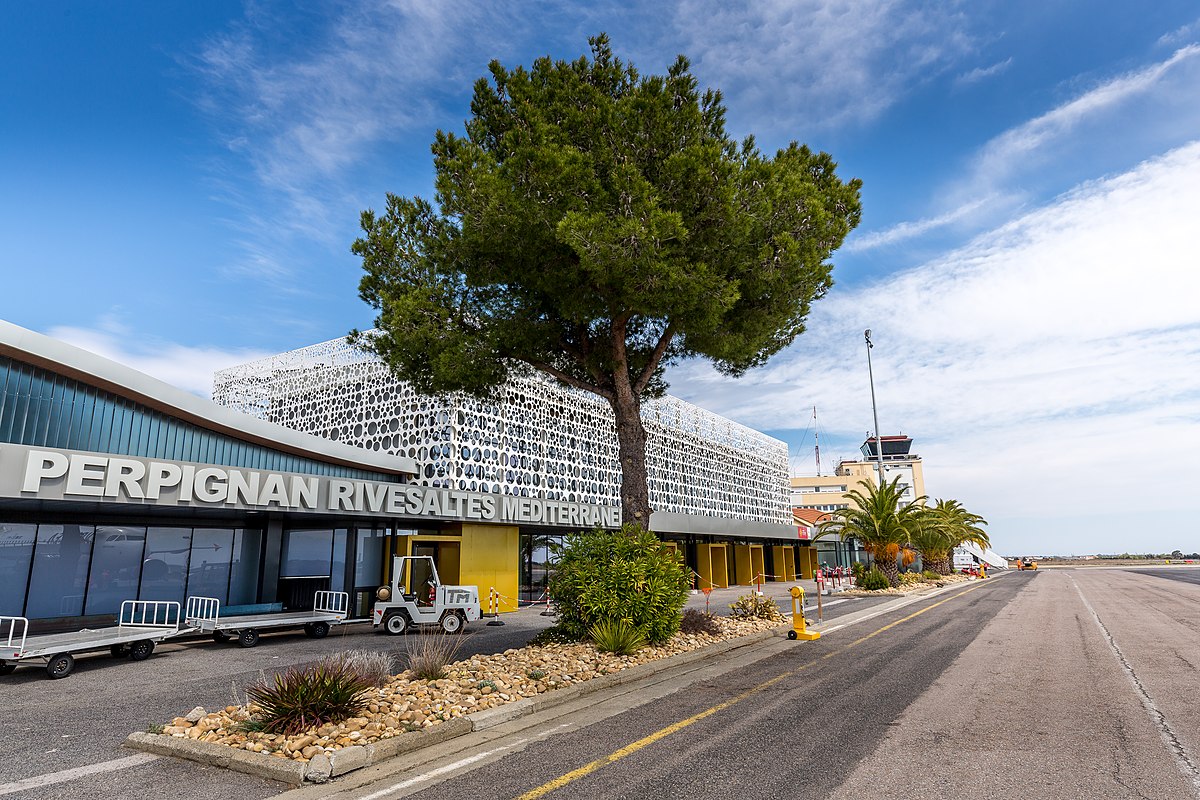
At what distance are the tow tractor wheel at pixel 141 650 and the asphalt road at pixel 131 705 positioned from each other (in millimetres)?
206

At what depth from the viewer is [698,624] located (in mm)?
14336

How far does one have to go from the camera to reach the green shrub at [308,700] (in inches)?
271

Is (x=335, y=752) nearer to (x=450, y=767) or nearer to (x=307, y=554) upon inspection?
(x=450, y=767)

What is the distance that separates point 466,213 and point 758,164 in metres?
5.62

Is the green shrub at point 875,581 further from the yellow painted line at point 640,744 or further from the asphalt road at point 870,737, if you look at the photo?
the yellow painted line at point 640,744

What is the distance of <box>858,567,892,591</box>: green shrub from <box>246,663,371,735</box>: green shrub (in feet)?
97.3

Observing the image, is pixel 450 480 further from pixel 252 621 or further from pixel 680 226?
pixel 680 226

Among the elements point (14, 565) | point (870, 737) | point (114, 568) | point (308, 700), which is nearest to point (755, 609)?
point (870, 737)

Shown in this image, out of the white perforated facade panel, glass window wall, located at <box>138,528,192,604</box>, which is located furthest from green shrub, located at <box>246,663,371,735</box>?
the white perforated facade panel

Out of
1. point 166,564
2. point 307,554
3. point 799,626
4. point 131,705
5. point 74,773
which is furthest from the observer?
point 307,554

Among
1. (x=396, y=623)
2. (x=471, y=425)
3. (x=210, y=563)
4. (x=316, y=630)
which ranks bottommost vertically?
(x=316, y=630)

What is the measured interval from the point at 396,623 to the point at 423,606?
0.95 m

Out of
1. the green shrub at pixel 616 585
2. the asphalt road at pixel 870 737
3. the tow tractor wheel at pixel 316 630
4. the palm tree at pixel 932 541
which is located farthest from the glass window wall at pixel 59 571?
the palm tree at pixel 932 541

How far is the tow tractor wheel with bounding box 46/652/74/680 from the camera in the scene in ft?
38.8
